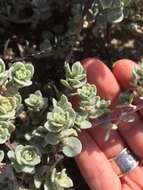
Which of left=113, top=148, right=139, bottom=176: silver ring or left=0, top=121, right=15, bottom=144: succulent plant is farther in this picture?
left=113, top=148, right=139, bottom=176: silver ring

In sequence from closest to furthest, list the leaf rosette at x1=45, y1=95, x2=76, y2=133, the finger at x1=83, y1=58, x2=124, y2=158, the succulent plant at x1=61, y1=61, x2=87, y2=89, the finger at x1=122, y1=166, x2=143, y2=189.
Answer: the leaf rosette at x1=45, y1=95, x2=76, y2=133, the succulent plant at x1=61, y1=61, x2=87, y2=89, the finger at x1=83, y1=58, x2=124, y2=158, the finger at x1=122, y1=166, x2=143, y2=189

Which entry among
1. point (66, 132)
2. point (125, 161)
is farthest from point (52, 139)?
point (125, 161)

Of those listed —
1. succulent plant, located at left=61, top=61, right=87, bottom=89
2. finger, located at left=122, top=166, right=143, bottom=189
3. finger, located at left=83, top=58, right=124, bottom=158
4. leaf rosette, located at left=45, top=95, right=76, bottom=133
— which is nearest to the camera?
leaf rosette, located at left=45, top=95, right=76, bottom=133

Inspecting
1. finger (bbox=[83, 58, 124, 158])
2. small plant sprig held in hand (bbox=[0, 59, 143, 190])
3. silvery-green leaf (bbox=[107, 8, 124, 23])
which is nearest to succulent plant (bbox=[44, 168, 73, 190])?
small plant sprig held in hand (bbox=[0, 59, 143, 190])

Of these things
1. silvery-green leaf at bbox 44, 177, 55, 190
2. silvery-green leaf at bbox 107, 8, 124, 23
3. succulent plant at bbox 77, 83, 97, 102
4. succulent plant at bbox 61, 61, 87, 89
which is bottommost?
silvery-green leaf at bbox 44, 177, 55, 190

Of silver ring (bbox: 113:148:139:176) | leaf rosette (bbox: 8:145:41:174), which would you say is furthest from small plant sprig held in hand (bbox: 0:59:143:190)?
silver ring (bbox: 113:148:139:176)

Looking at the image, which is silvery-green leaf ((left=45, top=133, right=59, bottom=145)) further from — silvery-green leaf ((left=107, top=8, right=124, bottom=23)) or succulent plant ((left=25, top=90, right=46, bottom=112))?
silvery-green leaf ((left=107, top=8, right=124, bottom=23))

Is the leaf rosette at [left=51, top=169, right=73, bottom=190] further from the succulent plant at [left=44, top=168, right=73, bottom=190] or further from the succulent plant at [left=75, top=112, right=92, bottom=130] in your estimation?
the succulent plant at [left=75, top=112, right=92, bottom=130]

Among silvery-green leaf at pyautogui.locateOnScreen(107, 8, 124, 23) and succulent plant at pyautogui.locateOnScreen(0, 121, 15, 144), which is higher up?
silvery-green leaf at pyautogui.locateOnScreen(107, 8, 124, 23)
